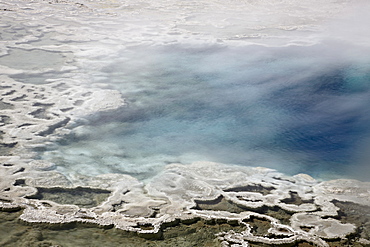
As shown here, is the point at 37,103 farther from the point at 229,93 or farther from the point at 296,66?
the point at 296,66

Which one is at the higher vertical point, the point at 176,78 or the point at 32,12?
the point at 32,12

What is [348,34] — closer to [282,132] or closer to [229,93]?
[229,93]

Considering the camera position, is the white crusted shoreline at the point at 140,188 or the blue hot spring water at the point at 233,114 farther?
the blue hot spring water at the point at 233,114

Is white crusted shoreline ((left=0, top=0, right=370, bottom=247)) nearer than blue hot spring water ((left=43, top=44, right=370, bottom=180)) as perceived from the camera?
Yes

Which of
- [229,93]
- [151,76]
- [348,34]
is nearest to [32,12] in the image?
[151,76]

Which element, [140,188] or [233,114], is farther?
[233,114]

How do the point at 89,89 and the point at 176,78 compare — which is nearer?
the point at 89,89

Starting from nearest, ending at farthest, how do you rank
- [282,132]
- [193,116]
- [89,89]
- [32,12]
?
[282,132] < [193,116] < [89,89] < [32,12]

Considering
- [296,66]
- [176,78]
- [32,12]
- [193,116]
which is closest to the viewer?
[193,116]
